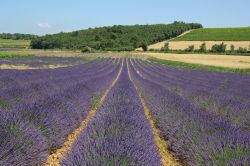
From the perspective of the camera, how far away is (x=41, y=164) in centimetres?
445

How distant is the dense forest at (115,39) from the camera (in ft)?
353

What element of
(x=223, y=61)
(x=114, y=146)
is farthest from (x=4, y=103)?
(x=223, y=61)

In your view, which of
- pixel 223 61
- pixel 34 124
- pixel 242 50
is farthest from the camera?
pixel 242 50

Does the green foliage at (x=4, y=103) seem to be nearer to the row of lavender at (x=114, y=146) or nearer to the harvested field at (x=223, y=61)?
the row of lavender at (x=114, y=146)

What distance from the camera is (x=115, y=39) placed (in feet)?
409

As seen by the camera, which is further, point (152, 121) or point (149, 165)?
point (152, 121)

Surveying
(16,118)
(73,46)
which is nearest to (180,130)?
(16,118)

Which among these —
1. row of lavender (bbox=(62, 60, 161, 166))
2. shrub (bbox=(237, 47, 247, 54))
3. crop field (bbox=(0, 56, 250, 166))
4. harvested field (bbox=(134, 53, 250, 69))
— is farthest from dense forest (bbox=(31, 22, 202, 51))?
row of lavender (bbox=(62, 60, 161, 166))

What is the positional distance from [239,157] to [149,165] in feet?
3.41

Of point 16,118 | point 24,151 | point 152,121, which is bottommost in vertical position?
point 152,121

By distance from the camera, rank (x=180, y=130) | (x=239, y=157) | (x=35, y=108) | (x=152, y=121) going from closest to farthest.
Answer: (x=239, y=157) < (x=35, y=108) < (x=180, y=130) < (x=152, y=121)

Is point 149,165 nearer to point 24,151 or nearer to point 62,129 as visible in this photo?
point 24,151

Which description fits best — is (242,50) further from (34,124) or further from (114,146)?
(114,146)

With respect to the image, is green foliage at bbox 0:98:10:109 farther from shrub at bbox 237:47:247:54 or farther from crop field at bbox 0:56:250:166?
shrub at bbox 237:47:247:54
